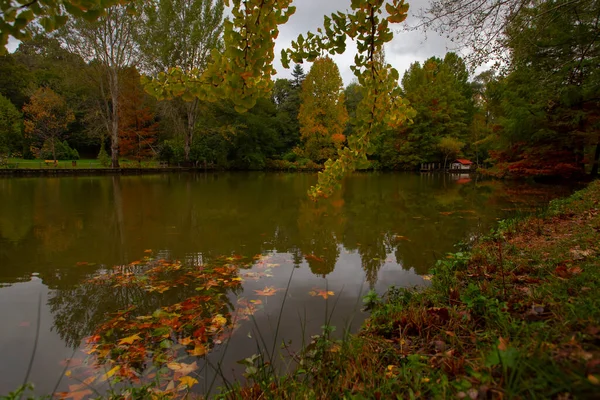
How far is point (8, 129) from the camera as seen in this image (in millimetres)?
25297

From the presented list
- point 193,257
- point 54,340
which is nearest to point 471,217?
point 193,257

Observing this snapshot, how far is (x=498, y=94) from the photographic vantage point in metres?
18.8

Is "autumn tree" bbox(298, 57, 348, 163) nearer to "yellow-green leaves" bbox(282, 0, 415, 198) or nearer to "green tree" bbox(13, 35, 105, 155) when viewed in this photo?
"green tree" bbox(13, 35, 105, 155)

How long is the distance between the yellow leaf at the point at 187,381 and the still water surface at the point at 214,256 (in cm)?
6

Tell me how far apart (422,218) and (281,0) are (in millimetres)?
8055

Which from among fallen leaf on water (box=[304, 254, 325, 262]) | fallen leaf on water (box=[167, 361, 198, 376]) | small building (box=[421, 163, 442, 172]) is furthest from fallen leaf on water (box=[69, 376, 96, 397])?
small building (box=[421, 163, 442, 172])

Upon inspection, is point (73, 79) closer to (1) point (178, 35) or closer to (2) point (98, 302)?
(1) point (178, 35)

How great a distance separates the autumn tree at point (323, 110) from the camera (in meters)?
34.0

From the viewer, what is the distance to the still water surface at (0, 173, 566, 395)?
3.01m

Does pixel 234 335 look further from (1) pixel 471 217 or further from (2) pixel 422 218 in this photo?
(1) pixel 471 217

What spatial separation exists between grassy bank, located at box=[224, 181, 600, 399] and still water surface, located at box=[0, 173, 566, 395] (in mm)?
386

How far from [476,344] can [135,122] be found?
116 ft

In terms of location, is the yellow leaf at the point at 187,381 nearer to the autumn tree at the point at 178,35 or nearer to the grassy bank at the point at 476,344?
the grassy bank at the point at 476,344

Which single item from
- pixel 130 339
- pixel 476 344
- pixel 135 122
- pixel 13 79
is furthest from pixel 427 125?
pixel 13 79
